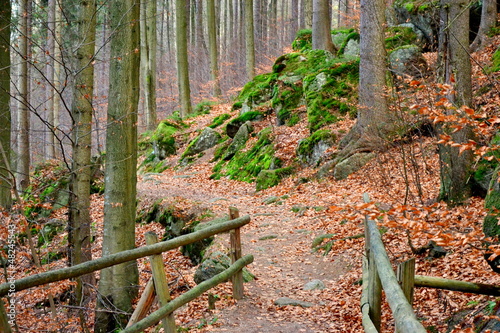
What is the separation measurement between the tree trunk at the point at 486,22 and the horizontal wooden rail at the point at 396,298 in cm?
1208

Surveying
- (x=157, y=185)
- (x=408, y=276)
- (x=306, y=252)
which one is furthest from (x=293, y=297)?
(x=157, y=185)

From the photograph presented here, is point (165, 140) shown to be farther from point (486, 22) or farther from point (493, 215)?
point (493, 215)

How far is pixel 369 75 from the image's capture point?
40.6 ft

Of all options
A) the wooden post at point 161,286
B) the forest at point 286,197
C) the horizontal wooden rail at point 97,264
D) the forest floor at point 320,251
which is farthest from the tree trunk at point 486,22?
the wooden post at point 161,286

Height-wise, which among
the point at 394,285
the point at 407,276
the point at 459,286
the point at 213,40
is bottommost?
the point at 459,286

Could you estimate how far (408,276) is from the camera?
11.6 ft

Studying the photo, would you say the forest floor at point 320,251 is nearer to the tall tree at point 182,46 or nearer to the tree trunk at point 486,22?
the tree trunk at point 486,22

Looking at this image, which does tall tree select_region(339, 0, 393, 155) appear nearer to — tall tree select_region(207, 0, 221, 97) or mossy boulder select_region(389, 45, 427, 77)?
mossy boulder select_region(389, 45, 427, 77)

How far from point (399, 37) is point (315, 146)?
17.3 feet

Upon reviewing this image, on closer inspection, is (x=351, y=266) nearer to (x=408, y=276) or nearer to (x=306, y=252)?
(x=306, y=252)

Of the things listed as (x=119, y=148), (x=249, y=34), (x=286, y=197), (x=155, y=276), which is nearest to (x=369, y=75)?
(x=286, y=197)

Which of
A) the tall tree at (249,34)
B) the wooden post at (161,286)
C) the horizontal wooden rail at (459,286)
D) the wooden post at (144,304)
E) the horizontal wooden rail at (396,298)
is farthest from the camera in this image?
the tall tree at (249,34)

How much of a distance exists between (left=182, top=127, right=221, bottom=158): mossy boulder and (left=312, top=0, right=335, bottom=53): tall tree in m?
5.83

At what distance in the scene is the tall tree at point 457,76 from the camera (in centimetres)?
714
